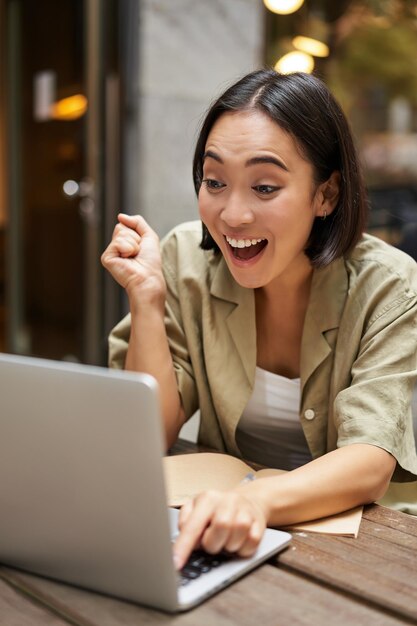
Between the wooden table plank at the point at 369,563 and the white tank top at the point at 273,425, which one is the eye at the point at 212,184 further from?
the wooden table plank at the point at 369,563

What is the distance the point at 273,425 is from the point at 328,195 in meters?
0.48

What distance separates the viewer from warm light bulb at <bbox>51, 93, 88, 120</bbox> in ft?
12.3

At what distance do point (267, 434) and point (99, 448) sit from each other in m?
0.89

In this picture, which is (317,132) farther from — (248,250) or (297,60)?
(297,60)

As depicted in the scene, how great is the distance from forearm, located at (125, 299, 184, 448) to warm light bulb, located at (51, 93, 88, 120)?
243cm

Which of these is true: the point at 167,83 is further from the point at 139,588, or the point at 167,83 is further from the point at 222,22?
the point at 139,588

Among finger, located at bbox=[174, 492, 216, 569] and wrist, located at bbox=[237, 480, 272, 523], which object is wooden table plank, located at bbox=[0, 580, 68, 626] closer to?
finger, located at bbox=[174, 492, 216, 569]

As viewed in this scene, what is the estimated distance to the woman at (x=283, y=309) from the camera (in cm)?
129

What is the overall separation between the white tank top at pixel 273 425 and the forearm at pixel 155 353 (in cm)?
17

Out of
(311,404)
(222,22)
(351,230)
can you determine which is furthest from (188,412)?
(222,22)

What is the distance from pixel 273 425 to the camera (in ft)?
5.27

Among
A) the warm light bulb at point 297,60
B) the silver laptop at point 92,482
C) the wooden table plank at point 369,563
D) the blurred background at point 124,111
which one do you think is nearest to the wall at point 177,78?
the blurred background at point 124,111

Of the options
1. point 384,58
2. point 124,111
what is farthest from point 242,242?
point 384,58

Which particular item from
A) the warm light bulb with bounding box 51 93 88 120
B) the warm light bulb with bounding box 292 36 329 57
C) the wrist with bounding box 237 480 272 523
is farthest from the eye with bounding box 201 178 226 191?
→ the warm light bulb with bounding box 292 36 329 57
